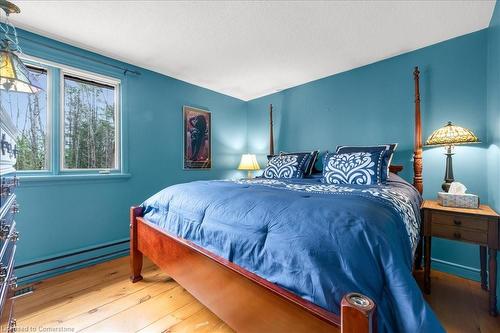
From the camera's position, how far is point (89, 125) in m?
2.37

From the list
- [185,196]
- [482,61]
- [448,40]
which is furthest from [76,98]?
[482,61]

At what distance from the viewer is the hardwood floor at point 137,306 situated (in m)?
1.35

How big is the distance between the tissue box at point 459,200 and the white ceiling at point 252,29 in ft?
4.63

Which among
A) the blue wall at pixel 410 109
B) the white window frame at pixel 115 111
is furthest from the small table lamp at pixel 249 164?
the white window frame at pixel 115 111

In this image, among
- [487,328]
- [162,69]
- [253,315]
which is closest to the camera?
[253,315]

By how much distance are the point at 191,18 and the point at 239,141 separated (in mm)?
2243

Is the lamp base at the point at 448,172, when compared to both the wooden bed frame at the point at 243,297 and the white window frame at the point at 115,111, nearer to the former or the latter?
the wooden bed frame at the point at 243,297

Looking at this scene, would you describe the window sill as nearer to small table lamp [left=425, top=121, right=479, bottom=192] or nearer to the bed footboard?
the bed footboard

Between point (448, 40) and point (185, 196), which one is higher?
point (448, 40)

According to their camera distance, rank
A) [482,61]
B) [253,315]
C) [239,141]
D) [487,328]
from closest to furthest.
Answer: [253,315] → [487,328] → [482,61] → [239,141]

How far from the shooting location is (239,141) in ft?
12.8

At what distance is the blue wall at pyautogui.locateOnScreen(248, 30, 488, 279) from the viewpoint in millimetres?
1967

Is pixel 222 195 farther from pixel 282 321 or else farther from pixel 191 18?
pixel 191 18

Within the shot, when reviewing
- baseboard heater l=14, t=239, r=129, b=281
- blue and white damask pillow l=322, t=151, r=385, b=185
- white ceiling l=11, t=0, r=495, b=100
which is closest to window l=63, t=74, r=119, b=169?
white ceiling l=11, t=0, r=495, b=100
